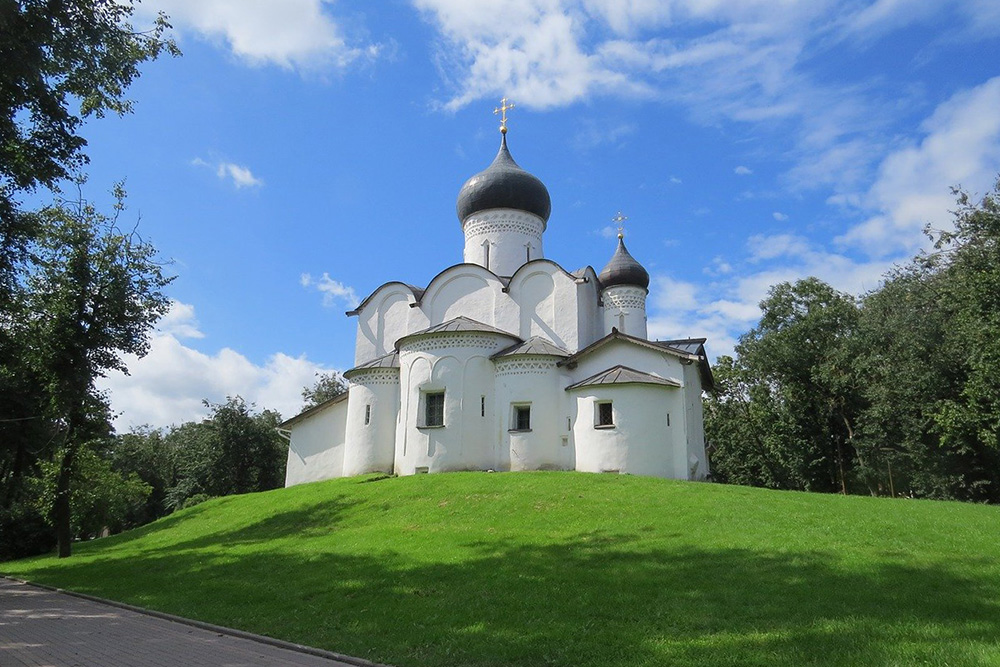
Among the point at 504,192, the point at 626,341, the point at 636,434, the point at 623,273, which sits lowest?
the point at 636,434

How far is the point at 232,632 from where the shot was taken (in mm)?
8594

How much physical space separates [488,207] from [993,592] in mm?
23508

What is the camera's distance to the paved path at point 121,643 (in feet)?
23.9

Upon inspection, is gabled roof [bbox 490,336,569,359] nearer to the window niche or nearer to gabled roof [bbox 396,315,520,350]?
gabled roof [bbox 396,315,520,350]

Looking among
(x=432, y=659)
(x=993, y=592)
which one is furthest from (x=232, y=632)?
(x=993, y=592)

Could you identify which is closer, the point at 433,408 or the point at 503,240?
the point at 433,408

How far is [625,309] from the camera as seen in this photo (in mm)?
29141

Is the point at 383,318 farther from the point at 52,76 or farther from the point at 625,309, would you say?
the point at 52,76

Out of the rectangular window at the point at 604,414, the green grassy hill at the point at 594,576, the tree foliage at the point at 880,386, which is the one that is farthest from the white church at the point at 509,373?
the tree foliage at the point at 880,386

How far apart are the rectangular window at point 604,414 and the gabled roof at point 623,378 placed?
2.33 feet

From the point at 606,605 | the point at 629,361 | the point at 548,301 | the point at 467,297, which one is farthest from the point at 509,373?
the point at 606,605

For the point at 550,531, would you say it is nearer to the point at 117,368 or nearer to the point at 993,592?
the point at 993,592

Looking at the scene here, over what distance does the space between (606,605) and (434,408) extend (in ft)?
51.2

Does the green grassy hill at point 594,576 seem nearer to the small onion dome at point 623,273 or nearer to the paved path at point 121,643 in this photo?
the paved path at point 121,643
